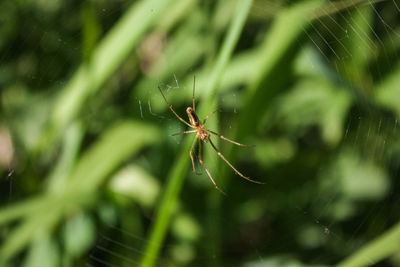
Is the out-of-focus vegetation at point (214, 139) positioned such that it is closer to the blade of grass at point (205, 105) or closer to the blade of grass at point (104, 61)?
the blade of grass at point (104, 61)

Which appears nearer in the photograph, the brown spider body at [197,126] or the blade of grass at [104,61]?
the blade of grass at [104,61]

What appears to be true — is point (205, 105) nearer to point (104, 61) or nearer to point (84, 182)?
point (104, 61)

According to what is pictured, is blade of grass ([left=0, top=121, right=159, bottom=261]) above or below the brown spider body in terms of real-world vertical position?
below

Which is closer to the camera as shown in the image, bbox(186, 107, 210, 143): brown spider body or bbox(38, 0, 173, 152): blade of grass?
bbox(38, 0, 173, 152): blade of grass

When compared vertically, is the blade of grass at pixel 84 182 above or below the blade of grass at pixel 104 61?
below

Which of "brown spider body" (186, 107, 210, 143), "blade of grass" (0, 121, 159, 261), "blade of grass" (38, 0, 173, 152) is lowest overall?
"blade of grass" (0, 121, 159, 261)

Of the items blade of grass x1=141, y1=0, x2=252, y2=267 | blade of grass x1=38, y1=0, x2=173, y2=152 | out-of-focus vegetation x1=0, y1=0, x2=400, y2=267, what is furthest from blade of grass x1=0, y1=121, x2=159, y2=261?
blade of grass x1=141, y1=0, x2=252, y2=267

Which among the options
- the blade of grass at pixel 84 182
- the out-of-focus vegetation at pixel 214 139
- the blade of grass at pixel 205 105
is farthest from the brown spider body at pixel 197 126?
the blade of grass at pixel 205 105

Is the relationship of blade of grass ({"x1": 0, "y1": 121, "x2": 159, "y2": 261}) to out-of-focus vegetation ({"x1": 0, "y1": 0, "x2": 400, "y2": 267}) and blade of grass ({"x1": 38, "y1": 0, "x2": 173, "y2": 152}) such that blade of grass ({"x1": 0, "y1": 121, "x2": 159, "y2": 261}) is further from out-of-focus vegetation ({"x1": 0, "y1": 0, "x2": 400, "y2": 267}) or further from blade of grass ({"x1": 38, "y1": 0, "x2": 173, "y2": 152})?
blade of grass ({"x1": 38, "y1": 0, "x2": 173, "y2": 152})

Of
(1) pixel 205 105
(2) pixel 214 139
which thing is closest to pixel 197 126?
(2) pixel 214 139
